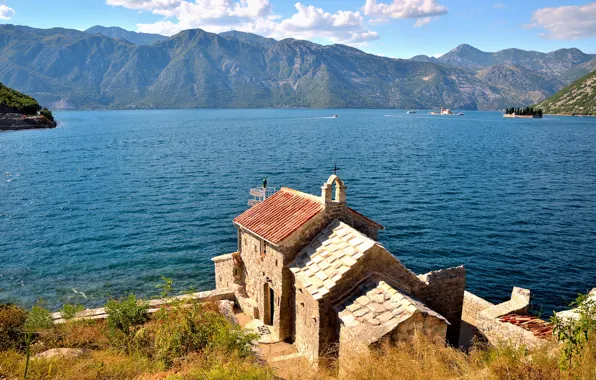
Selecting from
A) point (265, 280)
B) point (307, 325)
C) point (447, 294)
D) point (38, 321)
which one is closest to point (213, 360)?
point (307, 325)

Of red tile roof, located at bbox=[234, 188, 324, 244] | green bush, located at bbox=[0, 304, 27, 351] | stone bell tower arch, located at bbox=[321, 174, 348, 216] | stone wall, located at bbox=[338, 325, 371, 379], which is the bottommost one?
stone wall, located at bbox=[338, 325, 371, 379]

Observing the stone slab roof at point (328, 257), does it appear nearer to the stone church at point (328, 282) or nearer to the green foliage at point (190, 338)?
the stone church at point (328, 282)

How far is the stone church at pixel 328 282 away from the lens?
14344 millimetres

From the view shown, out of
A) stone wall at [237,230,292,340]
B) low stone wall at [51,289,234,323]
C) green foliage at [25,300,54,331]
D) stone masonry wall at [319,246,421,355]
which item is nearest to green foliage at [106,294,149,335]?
low stone wall at [51,289,234,323]

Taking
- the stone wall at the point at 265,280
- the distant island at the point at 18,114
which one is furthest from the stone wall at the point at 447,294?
the distant island at the point at 18,114

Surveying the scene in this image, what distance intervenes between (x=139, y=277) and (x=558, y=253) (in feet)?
113

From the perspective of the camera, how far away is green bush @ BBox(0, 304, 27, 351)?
1236 centimetres

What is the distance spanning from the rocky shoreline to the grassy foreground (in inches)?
6027

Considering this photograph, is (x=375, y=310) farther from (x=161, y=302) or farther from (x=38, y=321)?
(x=38, y=321)

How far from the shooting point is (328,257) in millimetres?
16844

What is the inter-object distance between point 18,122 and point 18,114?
5722 millimetres

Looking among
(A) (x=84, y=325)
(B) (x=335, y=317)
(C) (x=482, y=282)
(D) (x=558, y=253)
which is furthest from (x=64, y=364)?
(D) (x=558, y=253)

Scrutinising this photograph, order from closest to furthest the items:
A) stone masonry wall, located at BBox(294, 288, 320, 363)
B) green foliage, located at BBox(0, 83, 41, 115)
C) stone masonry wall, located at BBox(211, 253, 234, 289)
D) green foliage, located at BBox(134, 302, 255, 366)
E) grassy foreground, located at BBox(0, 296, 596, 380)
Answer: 1. grassy foreground, located at BBox(0, 296, 596, 380)
2. green foliage, located at BBox(134, 302, 255, 366)
3. stone masonry wall, located at BBox(294, 288, 320, 363)
4. stone masonry wall, located at BBox(211, 253, 234, 289)
5. green foliage, located at BBox(0, 83, 41, 115)

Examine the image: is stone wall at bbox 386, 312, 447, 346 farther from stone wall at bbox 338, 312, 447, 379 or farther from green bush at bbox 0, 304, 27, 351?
green bush at bbox 0, 304, 27, 351
